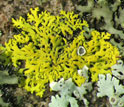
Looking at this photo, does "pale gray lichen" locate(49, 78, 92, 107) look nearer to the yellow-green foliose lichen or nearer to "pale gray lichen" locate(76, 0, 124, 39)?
the yellow-green foliose lichen

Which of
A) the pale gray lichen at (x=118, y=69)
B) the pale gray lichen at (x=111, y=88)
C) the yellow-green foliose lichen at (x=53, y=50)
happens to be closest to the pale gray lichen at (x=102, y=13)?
the yellow-green foliose lichen at (x=53, y=50)

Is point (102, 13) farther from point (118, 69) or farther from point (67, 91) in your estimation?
point (67, 91)

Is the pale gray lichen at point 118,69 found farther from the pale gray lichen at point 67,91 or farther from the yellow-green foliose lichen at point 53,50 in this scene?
the pale gray lichen at point 67,91

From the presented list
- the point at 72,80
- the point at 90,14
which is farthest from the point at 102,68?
the point at 90,14

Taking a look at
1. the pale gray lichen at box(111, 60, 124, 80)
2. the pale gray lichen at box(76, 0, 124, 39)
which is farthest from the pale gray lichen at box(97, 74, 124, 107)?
the pale gray lichen at box(76, 0, 124, 39)

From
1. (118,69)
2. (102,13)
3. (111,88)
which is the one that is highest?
(102,13)

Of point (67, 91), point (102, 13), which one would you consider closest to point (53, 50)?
point (67, 91)

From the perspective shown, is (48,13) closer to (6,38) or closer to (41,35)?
(41,35)

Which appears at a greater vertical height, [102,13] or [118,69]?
[102,13]
